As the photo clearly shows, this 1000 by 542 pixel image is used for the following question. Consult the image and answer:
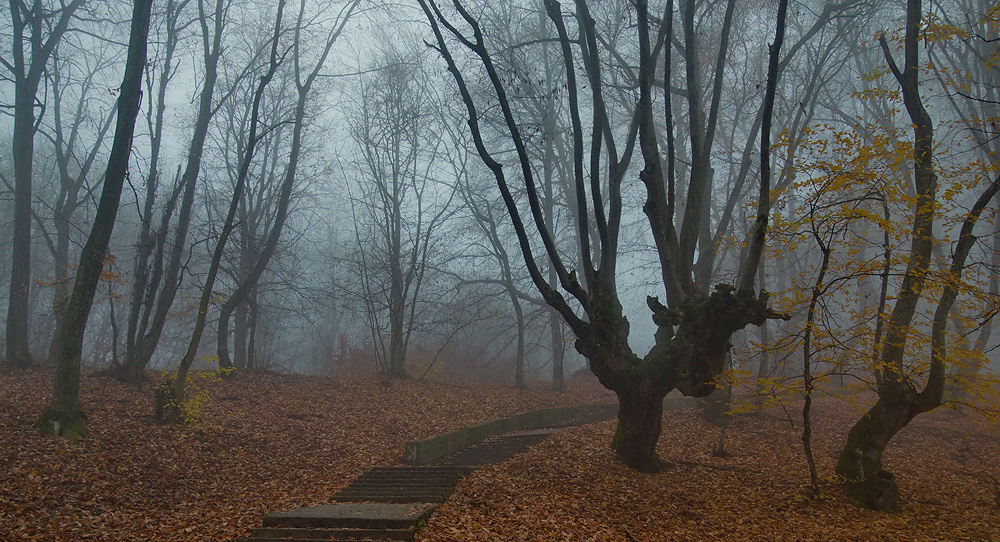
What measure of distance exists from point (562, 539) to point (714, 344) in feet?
10.0

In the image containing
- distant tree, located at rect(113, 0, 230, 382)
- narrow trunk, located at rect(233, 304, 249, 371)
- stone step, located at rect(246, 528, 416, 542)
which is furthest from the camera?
narrow trunk, located at rect(233, 304, 249, 371)

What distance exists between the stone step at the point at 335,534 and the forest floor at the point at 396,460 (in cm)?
25

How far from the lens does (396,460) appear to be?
8.76 m

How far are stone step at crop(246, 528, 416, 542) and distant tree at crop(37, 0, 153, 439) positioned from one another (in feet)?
12.1

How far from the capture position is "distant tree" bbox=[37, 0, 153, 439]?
273 inches

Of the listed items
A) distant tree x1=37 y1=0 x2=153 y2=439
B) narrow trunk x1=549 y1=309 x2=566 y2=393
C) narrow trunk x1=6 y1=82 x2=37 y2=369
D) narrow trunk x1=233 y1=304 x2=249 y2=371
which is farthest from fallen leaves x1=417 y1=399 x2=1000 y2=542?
narrow trunk x1=233 y1=304 x2=249 y2=371

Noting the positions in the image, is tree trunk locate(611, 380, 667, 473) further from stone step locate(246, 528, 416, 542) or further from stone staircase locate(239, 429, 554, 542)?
stone step locate(246, 528, 416, 542)

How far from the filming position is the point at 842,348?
248 inches

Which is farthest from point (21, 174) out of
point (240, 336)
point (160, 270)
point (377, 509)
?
point (377, 509)

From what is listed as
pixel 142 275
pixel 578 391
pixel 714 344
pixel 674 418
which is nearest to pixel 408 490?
pixel 714 344

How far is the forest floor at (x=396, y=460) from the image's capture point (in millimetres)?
5406

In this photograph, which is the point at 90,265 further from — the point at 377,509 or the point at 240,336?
the point at 240,336

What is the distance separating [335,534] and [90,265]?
507cm

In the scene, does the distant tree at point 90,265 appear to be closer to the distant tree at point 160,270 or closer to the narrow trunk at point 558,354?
the distant tree at point 160,270
